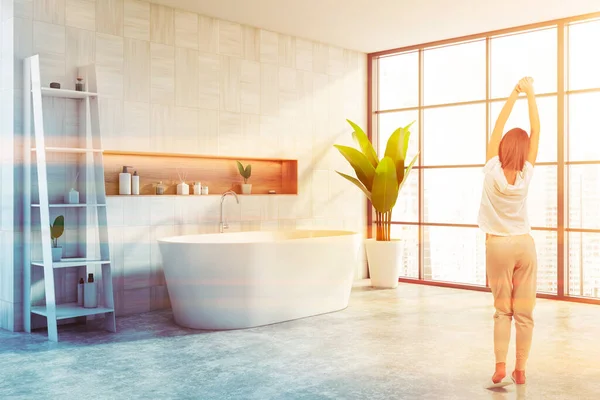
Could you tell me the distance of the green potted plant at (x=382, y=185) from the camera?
228 inches

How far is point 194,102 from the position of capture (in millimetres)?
5121

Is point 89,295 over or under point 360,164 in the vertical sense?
under

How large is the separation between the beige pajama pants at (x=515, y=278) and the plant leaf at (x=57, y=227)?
2.74 meters

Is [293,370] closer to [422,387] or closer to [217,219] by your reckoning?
[422,387]

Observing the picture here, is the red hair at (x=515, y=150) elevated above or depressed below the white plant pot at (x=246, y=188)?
above

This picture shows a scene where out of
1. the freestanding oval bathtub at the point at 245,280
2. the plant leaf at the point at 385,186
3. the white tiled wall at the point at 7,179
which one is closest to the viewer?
the freestanding oval bathtub at the point at 245,280

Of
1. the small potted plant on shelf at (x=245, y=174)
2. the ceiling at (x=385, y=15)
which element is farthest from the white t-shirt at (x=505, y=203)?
the small potted plant on shelf at (x=245, y=174)

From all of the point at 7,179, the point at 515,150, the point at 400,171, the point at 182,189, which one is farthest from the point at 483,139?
the point at 7,179

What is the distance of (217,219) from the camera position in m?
5.26

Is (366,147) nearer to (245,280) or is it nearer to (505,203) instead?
(245,280)

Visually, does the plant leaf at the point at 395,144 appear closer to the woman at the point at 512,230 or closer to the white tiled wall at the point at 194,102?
the white tiled wall at the point at 194,102

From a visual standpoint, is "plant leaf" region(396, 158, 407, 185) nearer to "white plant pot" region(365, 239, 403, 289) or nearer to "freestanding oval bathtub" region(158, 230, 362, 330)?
"white plant pot" region(365, 239, 403, 289)

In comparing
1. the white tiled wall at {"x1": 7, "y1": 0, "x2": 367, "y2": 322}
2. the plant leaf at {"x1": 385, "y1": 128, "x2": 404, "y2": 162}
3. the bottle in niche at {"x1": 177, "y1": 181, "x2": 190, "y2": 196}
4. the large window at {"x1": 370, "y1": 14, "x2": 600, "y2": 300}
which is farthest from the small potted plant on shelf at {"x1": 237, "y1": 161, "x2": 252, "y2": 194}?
the large window at {"x1": 370, "y1": 14, "x2": 600, "y2": 300}

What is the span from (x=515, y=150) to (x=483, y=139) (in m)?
3.19
